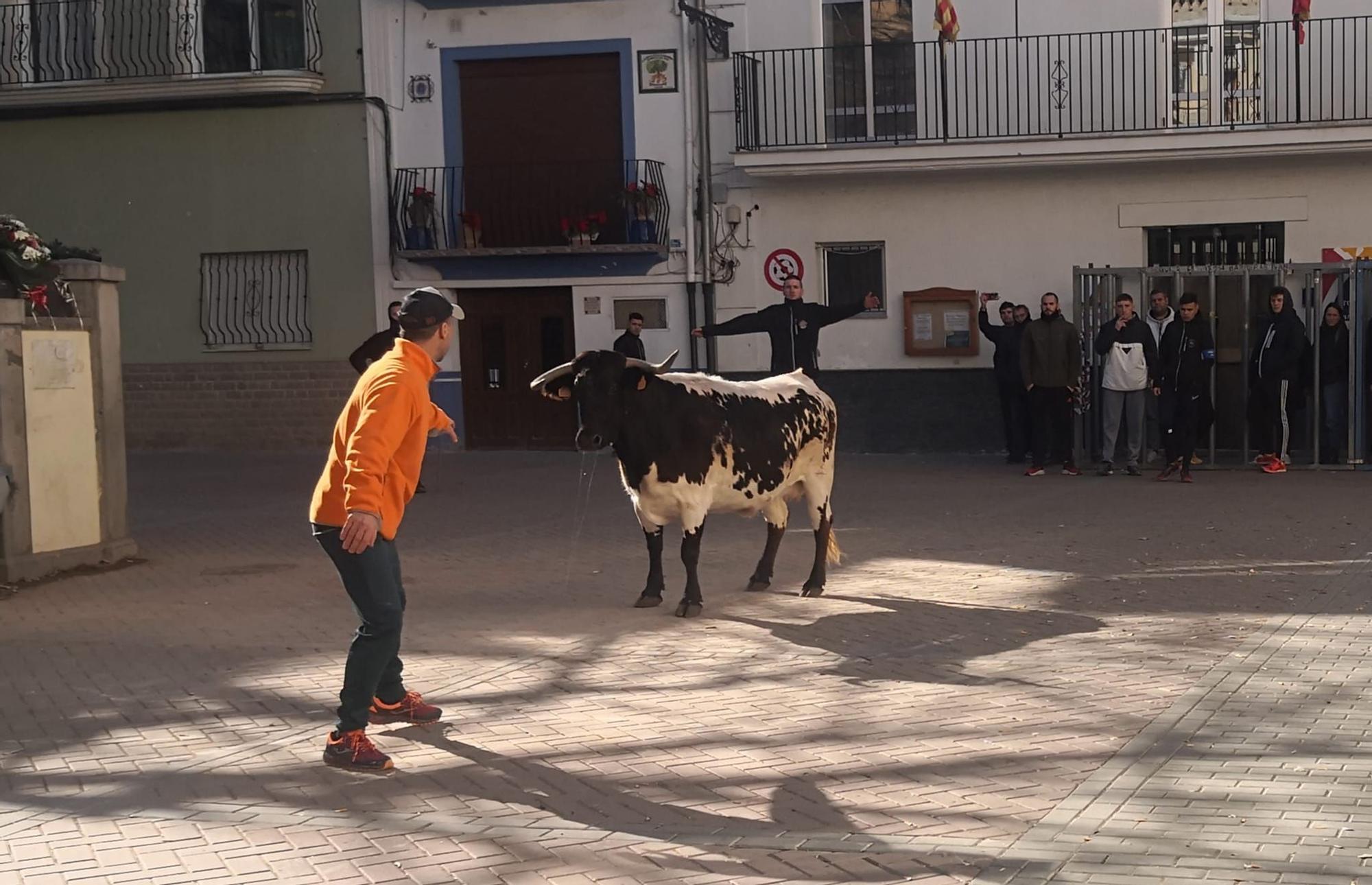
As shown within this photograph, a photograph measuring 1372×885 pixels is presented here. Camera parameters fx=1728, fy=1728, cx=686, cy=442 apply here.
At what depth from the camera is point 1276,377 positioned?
18.1m

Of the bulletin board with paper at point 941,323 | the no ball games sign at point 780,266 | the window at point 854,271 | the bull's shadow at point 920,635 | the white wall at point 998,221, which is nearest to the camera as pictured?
the bull's shadow at point 920,635

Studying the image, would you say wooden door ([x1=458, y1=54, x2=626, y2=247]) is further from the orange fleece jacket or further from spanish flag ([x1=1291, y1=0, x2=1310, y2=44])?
the orange fleece jacket

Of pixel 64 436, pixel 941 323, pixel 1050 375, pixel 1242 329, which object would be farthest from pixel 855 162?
pixel 64 436

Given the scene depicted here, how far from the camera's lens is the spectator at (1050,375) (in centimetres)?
1864

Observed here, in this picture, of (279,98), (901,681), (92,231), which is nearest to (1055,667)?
(901,681)

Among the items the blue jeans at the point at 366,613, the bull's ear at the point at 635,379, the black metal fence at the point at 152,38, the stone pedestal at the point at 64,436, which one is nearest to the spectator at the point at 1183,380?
the bull's ear at the point at 635,379

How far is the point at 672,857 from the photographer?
557 cm

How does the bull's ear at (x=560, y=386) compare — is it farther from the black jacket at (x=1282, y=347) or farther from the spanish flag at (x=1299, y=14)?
the spanish flag at (x=1299, y=14)

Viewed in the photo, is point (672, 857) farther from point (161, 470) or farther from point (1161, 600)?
point (161, 470)

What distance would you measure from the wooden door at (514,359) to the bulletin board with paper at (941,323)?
179 inches

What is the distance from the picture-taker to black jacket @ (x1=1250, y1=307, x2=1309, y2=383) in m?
18.0

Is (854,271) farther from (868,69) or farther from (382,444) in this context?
(382,444)

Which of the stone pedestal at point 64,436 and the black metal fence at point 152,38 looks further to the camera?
the black metal fence at point 152,38

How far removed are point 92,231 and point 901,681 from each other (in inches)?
739
